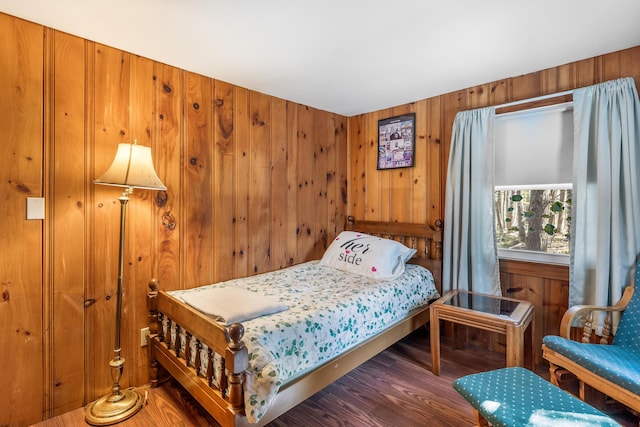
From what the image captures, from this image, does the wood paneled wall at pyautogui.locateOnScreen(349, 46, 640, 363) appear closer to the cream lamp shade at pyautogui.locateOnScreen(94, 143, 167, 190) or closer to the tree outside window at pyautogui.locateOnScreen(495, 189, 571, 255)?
the tree outside window at pyautogui.locateOnScreen(495, 189, 571, 255)

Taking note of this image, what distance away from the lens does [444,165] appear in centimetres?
289

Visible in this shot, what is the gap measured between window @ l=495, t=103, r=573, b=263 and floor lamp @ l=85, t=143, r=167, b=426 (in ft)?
8.56

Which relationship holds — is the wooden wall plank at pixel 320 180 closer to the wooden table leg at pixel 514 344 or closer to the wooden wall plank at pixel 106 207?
the wooden wall plank at pixel 106 207

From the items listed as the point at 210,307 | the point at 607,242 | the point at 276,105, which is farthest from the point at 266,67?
the point at 607,242

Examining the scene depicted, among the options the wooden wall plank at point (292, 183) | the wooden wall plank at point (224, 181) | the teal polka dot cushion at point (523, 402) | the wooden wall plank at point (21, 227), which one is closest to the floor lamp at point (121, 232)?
the wooden wall plank at point (21, 227)

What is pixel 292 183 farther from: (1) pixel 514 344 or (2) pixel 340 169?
(1) pixel 514 344

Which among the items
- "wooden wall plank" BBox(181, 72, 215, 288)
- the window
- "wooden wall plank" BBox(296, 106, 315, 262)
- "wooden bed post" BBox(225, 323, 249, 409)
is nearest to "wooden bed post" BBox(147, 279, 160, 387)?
"wooden wall plank" BBox(181, 72, 215, 288)

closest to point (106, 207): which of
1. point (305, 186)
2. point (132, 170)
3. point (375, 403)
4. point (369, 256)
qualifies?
point (132, 170)

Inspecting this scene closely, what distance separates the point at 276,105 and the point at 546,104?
2206 mm

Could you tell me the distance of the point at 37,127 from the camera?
178 cm

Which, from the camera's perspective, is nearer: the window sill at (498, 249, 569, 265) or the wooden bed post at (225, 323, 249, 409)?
the wooden bed post at (225, 323, 249, 409)

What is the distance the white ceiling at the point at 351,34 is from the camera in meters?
1.62

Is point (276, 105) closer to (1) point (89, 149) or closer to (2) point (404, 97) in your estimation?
(2) point (404, 97)

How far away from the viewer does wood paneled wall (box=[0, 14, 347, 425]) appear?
5.69 feet
